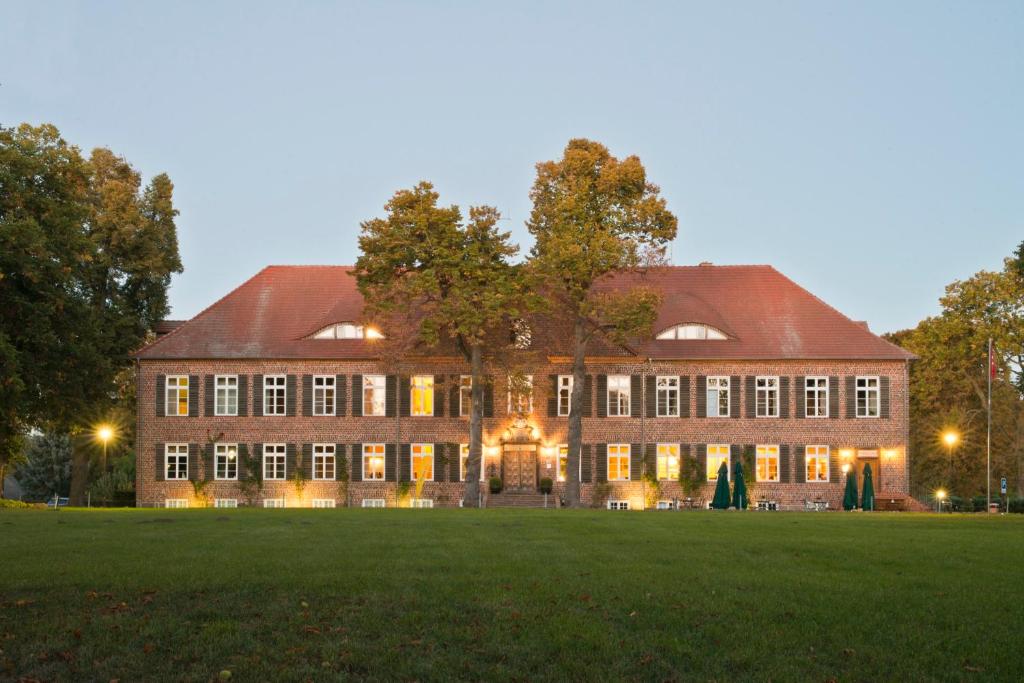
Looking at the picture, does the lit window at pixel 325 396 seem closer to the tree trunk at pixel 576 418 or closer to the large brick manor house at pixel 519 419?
the large brick manor house at pixel 519 419

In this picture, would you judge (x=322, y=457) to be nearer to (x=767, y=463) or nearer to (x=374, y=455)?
(x=374, y=455)

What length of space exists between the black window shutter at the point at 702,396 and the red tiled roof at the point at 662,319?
96 cm

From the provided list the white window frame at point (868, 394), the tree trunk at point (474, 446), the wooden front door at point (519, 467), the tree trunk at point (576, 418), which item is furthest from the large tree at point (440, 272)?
the white window frame at point (868, 394)

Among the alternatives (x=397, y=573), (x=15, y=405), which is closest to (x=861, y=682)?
(x=397, y=573)

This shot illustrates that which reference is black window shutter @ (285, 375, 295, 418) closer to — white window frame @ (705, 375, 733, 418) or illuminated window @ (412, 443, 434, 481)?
illuminated window @ (412, 443, 434, 481)

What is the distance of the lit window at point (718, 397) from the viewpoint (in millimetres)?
43031

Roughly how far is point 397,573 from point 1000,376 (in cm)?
4575

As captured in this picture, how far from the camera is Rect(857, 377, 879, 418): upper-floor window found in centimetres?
4281

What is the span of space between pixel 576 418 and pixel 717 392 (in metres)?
6.61

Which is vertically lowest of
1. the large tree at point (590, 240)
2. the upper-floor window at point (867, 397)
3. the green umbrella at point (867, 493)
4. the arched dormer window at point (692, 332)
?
the green umbrella at point (867, 493)

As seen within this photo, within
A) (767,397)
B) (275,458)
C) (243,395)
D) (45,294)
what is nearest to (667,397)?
(767,397)

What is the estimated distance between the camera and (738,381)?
43.0 meters

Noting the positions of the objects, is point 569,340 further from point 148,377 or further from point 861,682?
point 861,682

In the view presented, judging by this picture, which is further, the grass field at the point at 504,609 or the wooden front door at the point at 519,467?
the wooden front door at the point at 519,467
